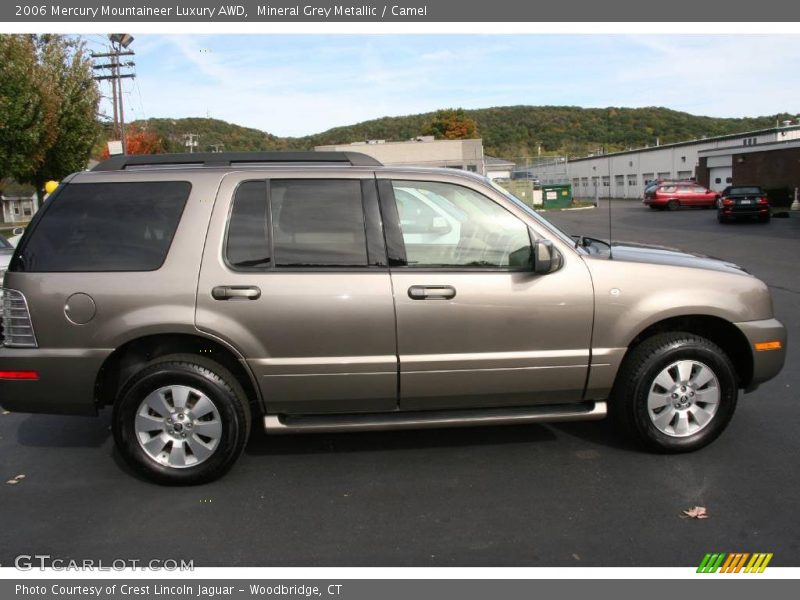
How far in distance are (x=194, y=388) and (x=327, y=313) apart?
0.94 m

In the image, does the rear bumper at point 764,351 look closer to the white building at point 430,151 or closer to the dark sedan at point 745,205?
the dark sedan at point 745,205

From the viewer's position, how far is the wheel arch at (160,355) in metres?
4.10

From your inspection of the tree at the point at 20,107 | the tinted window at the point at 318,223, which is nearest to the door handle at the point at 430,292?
the tinted window at the point at 318,223

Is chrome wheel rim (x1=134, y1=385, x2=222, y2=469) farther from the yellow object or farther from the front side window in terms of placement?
the yellow object

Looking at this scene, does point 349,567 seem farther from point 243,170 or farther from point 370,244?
point 243,170

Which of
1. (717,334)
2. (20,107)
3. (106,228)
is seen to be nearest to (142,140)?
(20,107)

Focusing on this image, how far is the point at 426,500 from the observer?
3.88m

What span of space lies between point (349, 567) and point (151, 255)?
7.13 feet

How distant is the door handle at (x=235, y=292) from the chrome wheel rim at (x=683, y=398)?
2.56 m

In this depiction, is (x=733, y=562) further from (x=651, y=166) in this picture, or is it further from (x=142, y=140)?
(x=651, y=166)

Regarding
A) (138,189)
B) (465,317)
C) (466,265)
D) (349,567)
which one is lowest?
(349,567)

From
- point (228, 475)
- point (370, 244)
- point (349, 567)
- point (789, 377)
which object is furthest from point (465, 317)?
point (789, 377)

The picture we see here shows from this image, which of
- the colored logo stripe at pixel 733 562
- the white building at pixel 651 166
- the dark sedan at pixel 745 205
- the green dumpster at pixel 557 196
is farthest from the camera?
the green dumpster at pixel 557 196

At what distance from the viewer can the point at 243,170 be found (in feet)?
13.8
